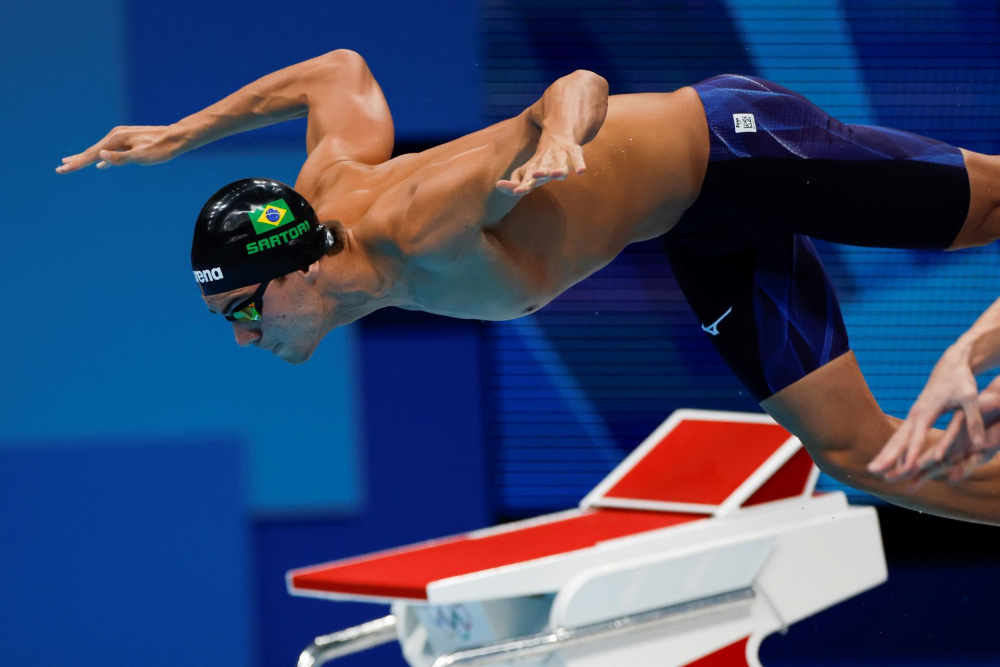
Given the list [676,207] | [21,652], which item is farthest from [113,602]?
[676,207]

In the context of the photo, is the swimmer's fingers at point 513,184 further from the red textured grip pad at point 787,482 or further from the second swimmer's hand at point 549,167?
the red textured grip pad at point 787,482

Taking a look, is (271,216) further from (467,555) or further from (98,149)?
(467,555)

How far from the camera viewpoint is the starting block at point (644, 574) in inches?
135

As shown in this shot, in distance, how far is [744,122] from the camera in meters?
2.79

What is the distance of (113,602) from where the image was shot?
5.20 meters

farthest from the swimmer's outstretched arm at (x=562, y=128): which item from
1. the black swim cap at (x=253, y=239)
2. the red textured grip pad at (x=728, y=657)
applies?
the red textured grip pad at (x=728, y=657)

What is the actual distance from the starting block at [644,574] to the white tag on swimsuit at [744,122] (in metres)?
1.42

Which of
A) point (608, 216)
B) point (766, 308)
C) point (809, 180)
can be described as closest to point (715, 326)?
point (766, 308)

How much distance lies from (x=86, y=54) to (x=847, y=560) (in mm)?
3876

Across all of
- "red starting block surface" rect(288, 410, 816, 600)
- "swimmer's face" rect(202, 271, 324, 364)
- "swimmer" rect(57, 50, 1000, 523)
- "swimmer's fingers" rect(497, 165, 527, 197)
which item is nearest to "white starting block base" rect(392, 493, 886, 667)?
"red starting block surface" rect(288, 410, 816, 600)

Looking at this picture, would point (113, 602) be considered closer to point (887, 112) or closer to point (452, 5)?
point (452, 5)

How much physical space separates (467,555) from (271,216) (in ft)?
5.24

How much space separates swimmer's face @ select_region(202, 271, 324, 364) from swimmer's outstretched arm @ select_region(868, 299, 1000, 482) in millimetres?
1358

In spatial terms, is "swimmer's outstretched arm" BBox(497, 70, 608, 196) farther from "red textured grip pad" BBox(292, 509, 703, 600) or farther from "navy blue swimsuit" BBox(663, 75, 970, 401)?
"red textured grip pad" BBox(292, 509, 703, 600)
